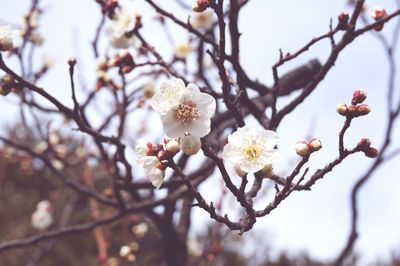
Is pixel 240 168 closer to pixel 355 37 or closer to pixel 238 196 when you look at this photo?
pixel 238 196

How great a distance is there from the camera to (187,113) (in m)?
1.22

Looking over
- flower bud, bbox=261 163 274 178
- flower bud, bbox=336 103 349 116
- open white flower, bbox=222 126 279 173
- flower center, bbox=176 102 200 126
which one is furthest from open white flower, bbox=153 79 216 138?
flower bud, bbox=336 103 349 116

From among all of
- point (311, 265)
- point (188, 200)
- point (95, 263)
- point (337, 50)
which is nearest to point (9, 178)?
point (95, 263)

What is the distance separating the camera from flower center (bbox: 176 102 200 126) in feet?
4.00

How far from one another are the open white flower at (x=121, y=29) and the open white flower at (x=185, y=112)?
936 millimetres

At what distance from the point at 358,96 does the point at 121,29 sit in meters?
1.27

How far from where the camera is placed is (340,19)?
61.6 inches

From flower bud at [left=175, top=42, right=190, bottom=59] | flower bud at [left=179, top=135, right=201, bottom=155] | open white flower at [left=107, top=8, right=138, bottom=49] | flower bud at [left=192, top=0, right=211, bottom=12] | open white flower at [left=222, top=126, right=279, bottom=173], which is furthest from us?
flower bud at [left=175, top=42, right=190, bottom=59]

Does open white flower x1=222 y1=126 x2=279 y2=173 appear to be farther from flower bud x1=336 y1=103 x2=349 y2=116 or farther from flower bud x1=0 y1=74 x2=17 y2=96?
flower bud x1=0 y1=74 x2=17 y2=96

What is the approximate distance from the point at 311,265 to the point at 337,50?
13424 mm

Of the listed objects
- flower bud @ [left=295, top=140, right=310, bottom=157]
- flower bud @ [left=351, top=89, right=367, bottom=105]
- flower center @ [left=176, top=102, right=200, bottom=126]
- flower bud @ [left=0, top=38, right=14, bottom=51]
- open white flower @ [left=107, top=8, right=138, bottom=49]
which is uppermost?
open white flower @ [left=107, top=8, right=138, bottom=49]

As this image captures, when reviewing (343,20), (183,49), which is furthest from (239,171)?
(183,49)

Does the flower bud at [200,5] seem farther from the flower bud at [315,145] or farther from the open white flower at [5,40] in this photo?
the open white flower at [5,40]

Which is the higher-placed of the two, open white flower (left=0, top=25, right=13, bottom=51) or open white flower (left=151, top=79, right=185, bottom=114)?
open white flower (left=0, top=25, right=13, bottom=51)
